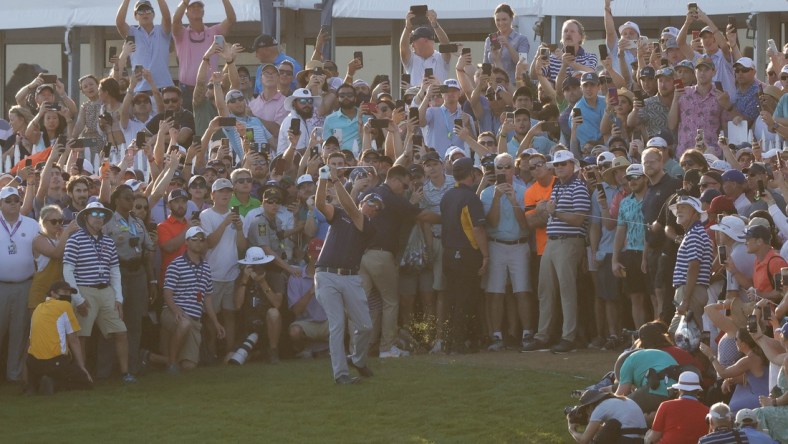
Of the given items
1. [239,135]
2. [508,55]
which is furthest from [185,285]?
[508,55]

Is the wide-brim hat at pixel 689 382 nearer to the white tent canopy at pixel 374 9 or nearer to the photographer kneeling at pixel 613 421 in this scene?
the photographer kneeling at pixel 613 421

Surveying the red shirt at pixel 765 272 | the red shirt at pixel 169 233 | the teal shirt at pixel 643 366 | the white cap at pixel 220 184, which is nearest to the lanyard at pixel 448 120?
the white cap at pixel 220 184

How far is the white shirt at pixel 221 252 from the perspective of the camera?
18203 mm

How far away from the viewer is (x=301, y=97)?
20812 mm

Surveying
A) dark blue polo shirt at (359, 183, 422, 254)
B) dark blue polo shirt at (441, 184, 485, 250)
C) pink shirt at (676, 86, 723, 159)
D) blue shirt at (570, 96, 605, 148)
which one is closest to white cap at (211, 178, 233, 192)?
dark blue polo shirt at (359, 183, 422, 254)

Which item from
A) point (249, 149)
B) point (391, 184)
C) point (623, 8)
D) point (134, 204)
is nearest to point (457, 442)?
point (391, 184)

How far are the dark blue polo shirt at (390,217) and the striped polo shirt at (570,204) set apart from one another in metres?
1.56

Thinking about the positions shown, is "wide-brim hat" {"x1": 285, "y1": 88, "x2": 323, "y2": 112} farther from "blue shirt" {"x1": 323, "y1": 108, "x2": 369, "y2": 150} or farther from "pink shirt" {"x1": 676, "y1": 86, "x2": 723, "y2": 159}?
"pink shirt" {"x1": 676, "y1": 86, "x2": 723, "y2": 159}

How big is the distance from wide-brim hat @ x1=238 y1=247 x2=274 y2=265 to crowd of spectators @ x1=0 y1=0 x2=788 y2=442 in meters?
0.04

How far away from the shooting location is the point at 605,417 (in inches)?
512

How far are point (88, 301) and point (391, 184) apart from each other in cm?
362

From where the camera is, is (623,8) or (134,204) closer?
(134,204)

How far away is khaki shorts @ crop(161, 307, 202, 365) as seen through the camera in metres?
17.7

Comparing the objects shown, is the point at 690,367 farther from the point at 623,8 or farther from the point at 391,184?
the point at 623,8
